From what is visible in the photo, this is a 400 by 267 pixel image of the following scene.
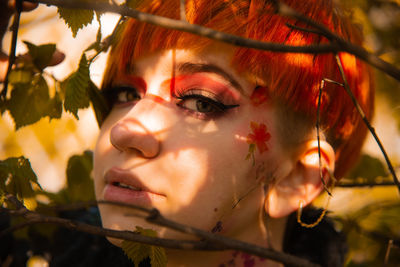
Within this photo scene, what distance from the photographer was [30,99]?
1.23 metres

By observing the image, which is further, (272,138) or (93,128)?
(93,128)

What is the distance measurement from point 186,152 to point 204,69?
24 centimetres

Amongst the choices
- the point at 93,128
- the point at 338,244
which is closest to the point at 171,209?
the point at 338,244

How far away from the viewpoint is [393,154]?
2.21 metres

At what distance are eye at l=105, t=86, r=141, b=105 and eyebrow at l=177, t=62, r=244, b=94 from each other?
0.20 m

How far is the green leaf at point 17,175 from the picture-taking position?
1.04 metres

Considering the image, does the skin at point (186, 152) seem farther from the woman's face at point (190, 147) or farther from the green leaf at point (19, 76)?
the green leaf at point (19, 76)

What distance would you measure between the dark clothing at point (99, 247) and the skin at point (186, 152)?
0.42 m

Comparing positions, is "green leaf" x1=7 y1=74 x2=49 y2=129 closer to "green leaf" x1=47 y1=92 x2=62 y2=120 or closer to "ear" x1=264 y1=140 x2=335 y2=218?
"green leaf" x1=47 y1=92 x2=62 y2=120

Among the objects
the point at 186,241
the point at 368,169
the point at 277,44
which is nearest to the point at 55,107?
the point at 186,241

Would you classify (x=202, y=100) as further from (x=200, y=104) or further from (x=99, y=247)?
(x=99, y=247)

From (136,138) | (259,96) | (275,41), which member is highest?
(275,41)

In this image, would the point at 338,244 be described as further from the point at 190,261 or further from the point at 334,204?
the point at 190,261

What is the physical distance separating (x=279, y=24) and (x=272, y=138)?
323 mm
